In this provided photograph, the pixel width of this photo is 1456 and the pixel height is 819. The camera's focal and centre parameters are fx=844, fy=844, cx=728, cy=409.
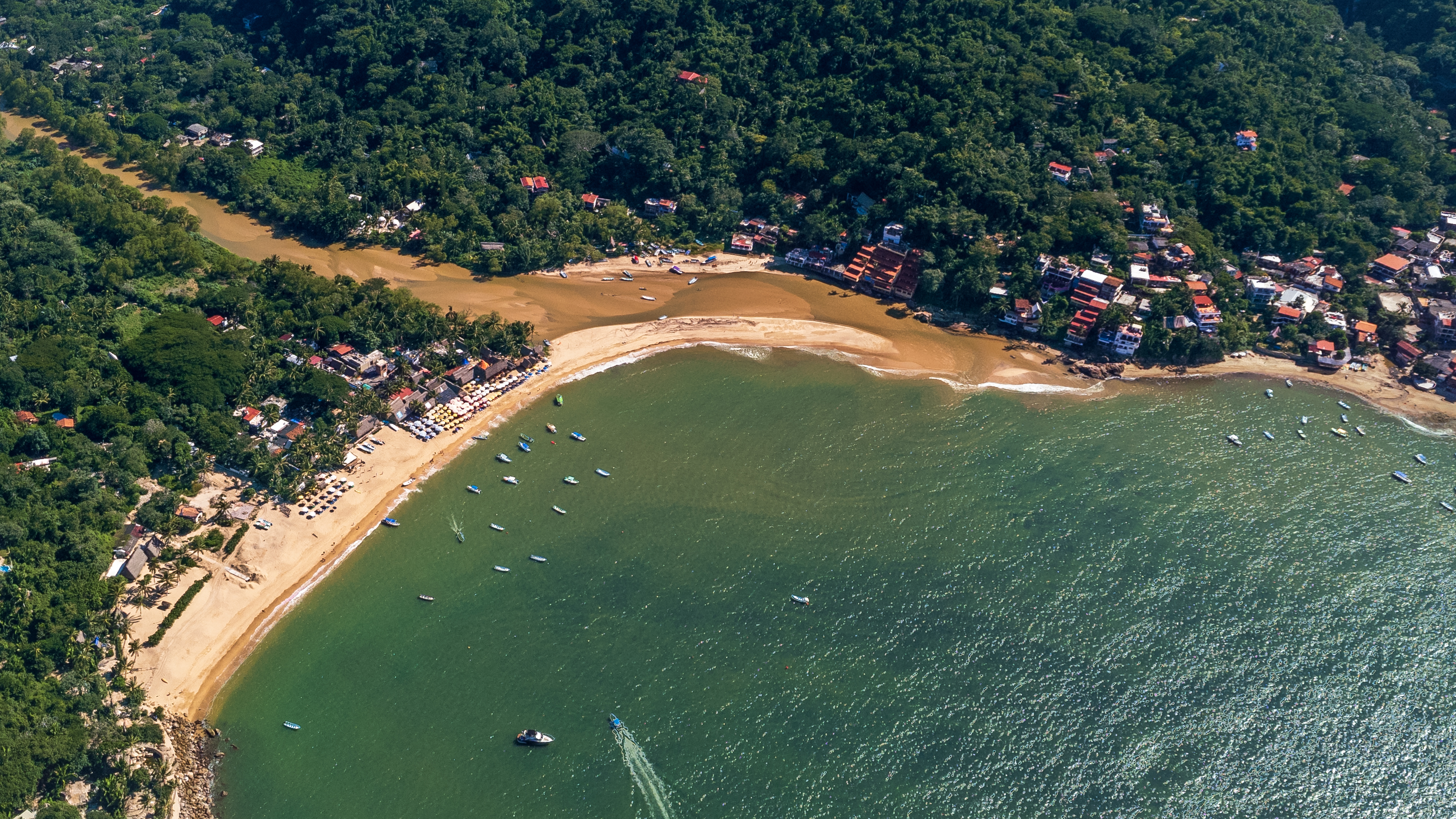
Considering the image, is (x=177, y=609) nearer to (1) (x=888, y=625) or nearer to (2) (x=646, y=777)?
(2) (x=646, y=777)

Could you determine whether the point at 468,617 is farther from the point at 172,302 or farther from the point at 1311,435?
the point at 1311,435

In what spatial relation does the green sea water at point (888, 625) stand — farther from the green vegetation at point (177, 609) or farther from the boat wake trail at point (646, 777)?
the green vegetation at point (177, 609)

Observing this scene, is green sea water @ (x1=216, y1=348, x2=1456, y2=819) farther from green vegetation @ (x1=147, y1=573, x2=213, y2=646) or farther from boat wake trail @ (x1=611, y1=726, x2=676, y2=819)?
green vegetation @ (x1=147, y1=573, x2=213, y2=646)

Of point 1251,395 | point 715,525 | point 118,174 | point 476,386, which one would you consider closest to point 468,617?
point 715,525

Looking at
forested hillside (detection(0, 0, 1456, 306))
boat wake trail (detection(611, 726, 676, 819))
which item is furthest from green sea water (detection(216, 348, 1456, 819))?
forested hillside (detection(0, 0, 1456, 306))

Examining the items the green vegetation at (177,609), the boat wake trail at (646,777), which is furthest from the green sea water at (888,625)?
the green vegetation at (177,609)

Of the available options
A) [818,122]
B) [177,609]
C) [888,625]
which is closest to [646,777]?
[888,625]
